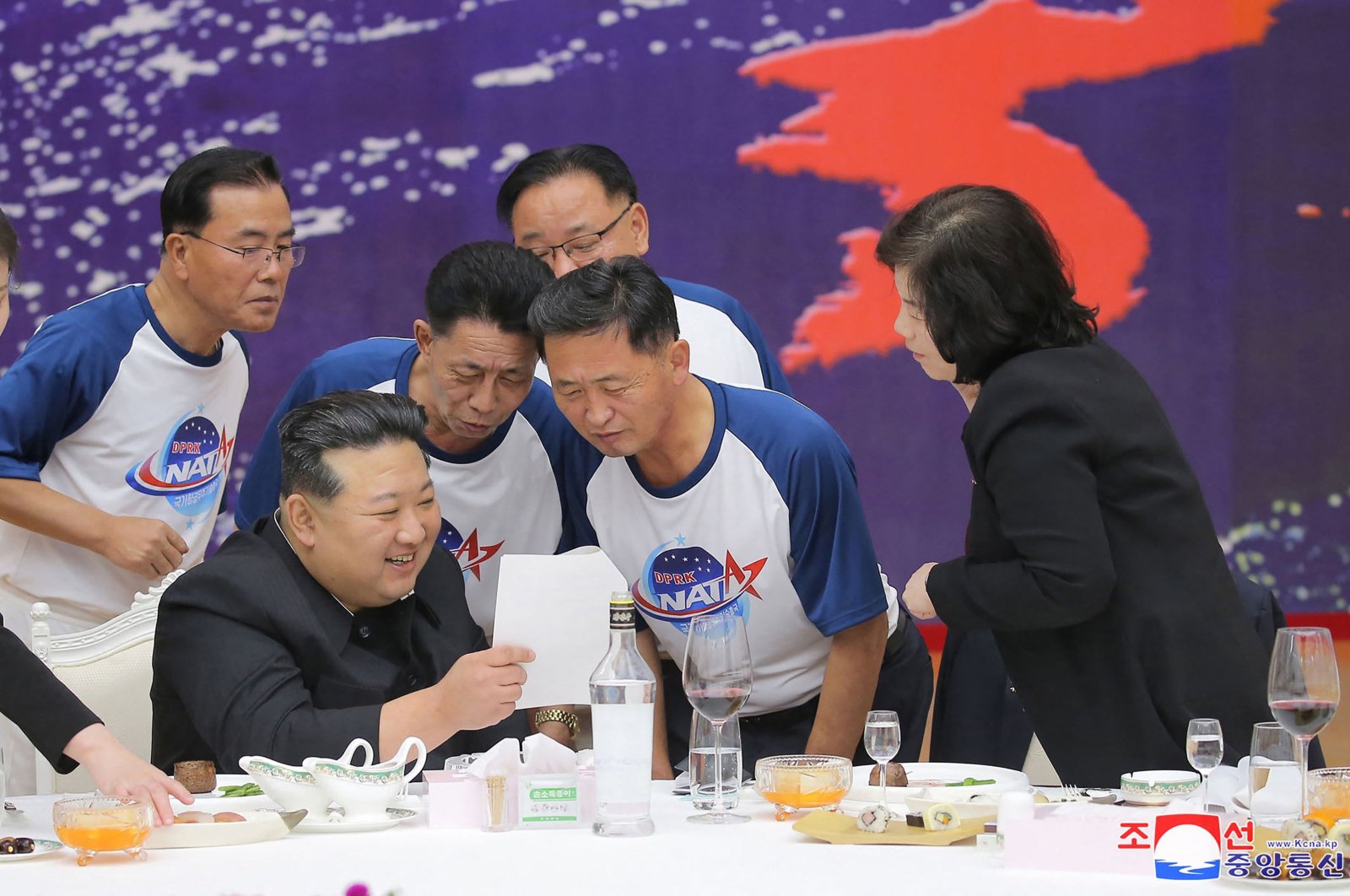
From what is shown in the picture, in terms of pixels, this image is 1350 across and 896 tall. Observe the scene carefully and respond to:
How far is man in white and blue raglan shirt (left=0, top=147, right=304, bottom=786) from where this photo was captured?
293cm

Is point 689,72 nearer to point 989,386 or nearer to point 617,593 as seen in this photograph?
point 989,386

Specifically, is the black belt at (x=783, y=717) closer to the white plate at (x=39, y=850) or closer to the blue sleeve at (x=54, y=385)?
the white plate at (x=39, y=850)

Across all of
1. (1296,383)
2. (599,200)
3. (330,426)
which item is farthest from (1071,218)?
(330,426)

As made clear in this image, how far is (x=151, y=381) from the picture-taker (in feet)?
9.80

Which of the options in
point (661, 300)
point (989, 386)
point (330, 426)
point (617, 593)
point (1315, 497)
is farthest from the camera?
point (1315, 497)

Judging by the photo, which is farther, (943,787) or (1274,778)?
(943,787)

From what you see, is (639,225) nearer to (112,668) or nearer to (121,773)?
(112,668)

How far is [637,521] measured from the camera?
2.38 metres

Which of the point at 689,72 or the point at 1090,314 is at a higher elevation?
the point at 689,72

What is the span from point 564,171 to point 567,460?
61 cm

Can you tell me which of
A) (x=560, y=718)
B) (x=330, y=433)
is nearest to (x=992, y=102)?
(x=560, y=718)

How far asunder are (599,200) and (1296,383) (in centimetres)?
262

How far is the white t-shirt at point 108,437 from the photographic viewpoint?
2.91 m

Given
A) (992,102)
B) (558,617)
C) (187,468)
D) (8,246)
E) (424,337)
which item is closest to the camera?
(558,617)
